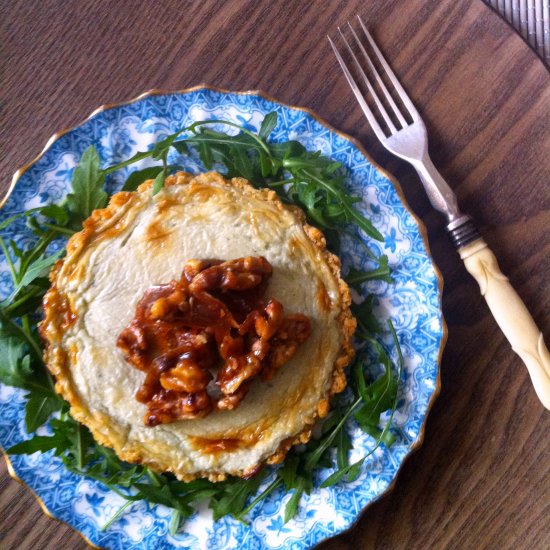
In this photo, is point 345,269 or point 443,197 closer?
point 443,197

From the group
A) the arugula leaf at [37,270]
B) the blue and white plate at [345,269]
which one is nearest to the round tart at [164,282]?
the arugula leaf at [37,270]

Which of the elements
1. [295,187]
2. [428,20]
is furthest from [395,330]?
[428,20]

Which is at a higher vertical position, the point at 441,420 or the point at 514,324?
the point at 514,324

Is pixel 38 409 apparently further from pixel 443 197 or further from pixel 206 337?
pixel 443 197

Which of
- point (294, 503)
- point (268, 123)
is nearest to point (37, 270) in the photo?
point (268, 123)

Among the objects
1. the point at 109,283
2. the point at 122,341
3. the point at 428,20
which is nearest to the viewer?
the point at 122,341

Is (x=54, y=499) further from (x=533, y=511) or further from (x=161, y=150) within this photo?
(x=533, y=511)
